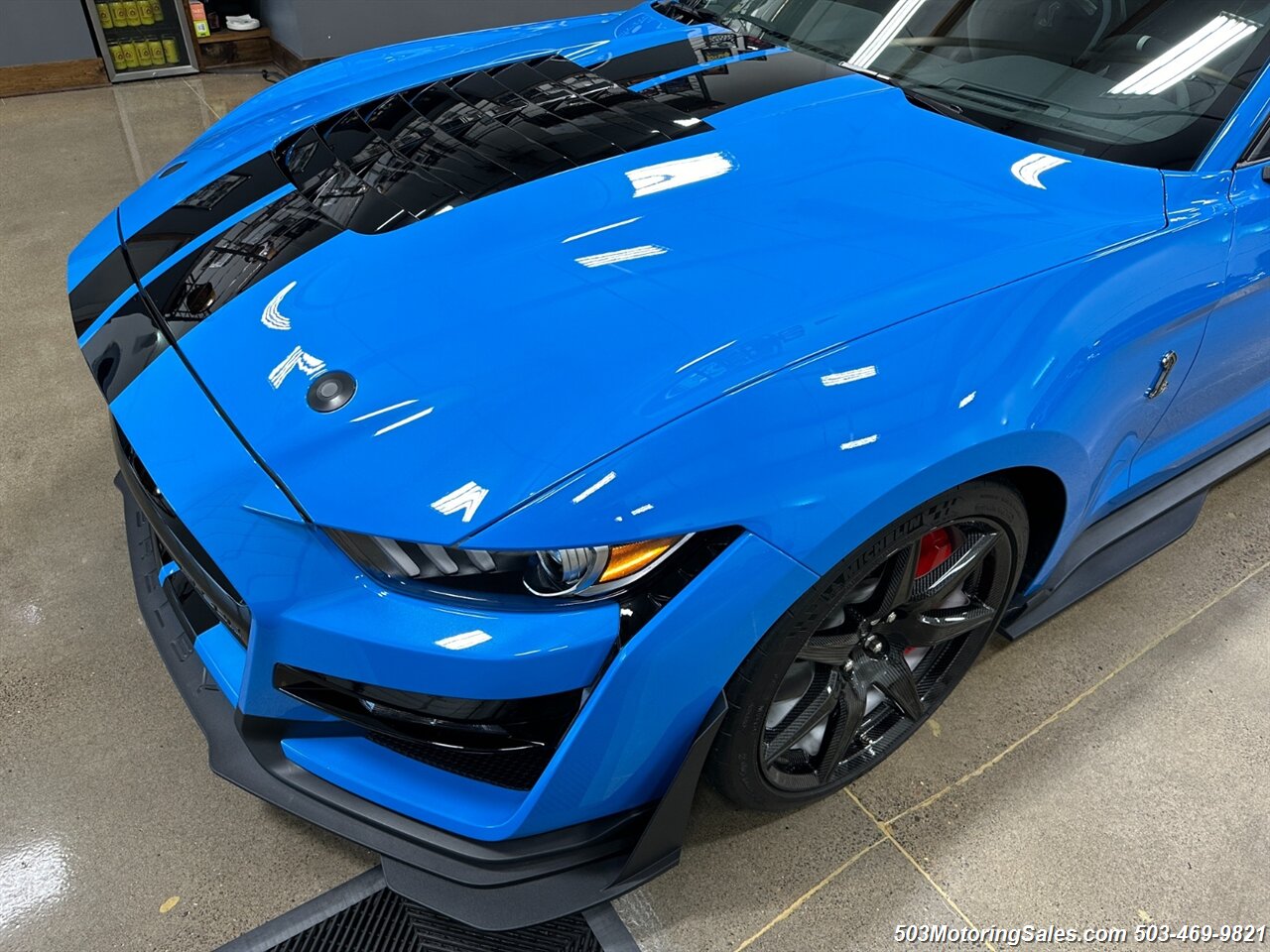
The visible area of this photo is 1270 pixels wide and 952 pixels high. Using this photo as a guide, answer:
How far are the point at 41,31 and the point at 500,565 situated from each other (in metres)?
5.30

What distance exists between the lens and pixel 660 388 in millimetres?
1144

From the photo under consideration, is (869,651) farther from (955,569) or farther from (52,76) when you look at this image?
(52,76)

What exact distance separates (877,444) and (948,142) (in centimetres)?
71

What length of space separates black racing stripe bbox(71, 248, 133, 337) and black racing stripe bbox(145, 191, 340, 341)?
0.25 ft

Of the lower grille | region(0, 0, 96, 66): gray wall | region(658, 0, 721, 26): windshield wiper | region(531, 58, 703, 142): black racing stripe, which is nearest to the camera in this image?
the lower grille

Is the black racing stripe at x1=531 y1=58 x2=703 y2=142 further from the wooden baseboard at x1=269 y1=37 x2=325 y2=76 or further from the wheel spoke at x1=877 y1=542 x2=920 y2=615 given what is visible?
the wooden baseboard at x1=269 y1=37 x2=325 y2=76

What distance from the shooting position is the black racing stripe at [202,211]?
5.07 ft

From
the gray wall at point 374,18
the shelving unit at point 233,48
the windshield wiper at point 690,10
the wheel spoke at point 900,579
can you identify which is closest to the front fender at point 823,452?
the wheel spoke at point 900,579

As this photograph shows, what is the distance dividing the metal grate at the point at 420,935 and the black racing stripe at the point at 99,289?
1.01 m

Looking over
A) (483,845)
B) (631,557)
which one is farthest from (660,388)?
(483,845)

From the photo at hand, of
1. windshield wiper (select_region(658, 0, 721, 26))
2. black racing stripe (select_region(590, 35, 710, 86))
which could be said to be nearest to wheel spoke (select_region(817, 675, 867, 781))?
black racing stripe (select_region(590, 35, 710, 86))

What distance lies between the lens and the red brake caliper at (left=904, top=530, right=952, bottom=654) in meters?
1.44

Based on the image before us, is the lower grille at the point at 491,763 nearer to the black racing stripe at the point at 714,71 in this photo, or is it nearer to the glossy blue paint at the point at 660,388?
the glossy blue paint at the point at 660,388

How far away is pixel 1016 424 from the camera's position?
128 centimetres
